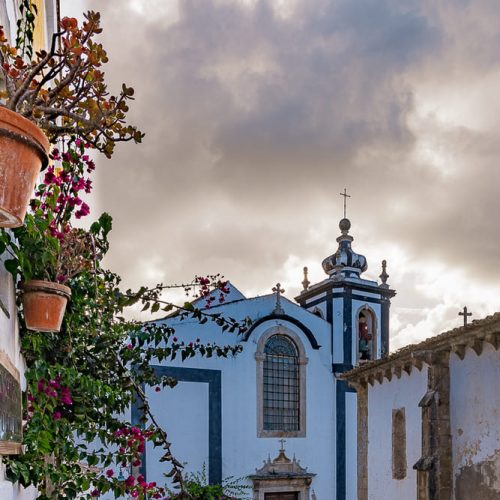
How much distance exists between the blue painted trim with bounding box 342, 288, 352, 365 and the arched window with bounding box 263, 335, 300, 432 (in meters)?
1.78

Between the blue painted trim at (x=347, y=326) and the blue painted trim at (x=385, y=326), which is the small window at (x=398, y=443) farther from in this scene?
the blue painted trim at (x=385, y=326)

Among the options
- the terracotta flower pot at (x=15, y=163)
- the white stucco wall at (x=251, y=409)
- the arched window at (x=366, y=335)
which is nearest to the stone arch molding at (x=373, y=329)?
the arched window at (x=366, y=335)

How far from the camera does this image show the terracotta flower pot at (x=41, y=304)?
3.54 meters

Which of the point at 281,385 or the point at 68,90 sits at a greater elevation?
the point at 68,90

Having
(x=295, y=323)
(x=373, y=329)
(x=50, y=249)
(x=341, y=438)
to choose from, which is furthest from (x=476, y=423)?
(x=373, y=329)

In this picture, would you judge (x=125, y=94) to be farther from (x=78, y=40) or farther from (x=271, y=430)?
(x=271, y=430)

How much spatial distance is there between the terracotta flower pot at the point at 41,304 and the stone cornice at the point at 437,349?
739cm

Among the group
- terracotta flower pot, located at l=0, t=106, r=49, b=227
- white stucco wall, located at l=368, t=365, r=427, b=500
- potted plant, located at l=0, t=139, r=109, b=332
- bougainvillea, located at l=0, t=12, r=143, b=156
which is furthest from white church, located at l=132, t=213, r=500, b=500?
terracotta flower pot, located at l=0, t=106, r=49, b=227

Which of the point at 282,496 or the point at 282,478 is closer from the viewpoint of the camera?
the point at 282,478

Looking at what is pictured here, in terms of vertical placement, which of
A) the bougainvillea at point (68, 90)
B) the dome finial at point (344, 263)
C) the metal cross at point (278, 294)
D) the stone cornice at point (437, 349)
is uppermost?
the dome finial at point (344, 263)

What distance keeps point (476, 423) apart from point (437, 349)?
4.57ft

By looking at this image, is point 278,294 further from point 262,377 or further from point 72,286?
point 72,286

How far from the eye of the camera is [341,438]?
2164 centimetres

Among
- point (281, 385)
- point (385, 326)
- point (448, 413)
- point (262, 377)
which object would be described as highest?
point (385, 326)
